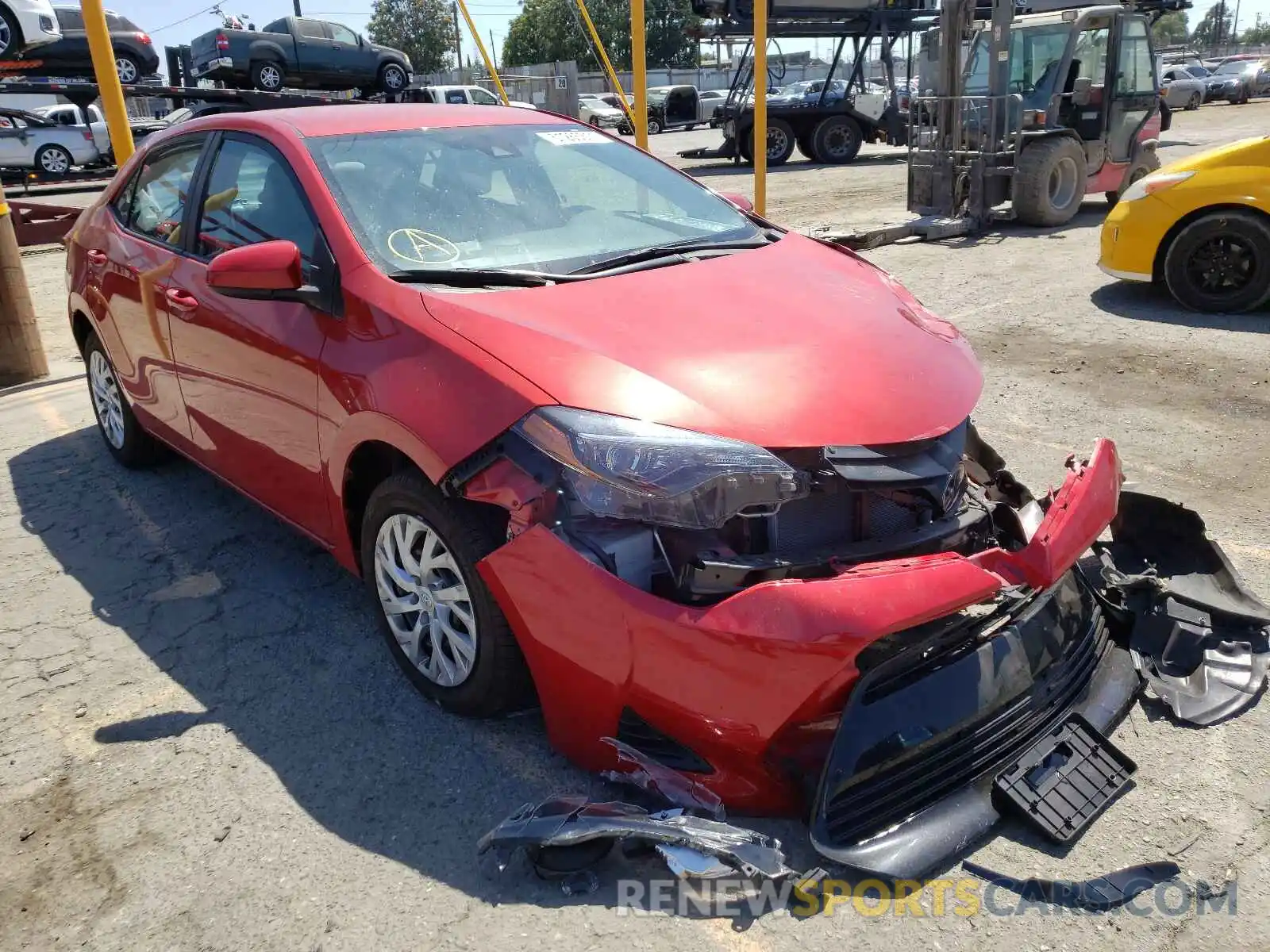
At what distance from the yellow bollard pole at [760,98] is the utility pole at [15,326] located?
5622mm

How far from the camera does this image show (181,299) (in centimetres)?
→ 384

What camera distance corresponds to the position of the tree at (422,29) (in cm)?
6638

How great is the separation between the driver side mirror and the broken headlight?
1207 mm

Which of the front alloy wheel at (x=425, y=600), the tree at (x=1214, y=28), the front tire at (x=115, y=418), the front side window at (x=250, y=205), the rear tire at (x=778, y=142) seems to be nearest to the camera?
the front alloy wheel at (x=425, y=600)

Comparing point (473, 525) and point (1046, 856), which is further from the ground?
point (473, 525)

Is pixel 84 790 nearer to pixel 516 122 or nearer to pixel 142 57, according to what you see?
pixel 516 122

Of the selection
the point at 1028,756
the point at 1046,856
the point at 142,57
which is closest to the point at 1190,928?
the point at 1046,856

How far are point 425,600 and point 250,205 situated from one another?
171 centimetres

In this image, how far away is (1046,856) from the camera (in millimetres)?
2320

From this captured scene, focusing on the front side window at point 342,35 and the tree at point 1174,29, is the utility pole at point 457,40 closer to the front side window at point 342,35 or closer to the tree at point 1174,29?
the front side window at point 342,35

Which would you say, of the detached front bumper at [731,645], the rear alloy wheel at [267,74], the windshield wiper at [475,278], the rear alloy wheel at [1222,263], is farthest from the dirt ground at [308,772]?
the rear alloy wheel at [267,74]

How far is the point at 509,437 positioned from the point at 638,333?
47 cm

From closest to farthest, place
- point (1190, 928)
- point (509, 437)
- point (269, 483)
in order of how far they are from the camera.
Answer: point (1190, 928) → point (509, 437) → point (269, 483)

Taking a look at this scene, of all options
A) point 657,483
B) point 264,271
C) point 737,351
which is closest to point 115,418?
point 264,271
